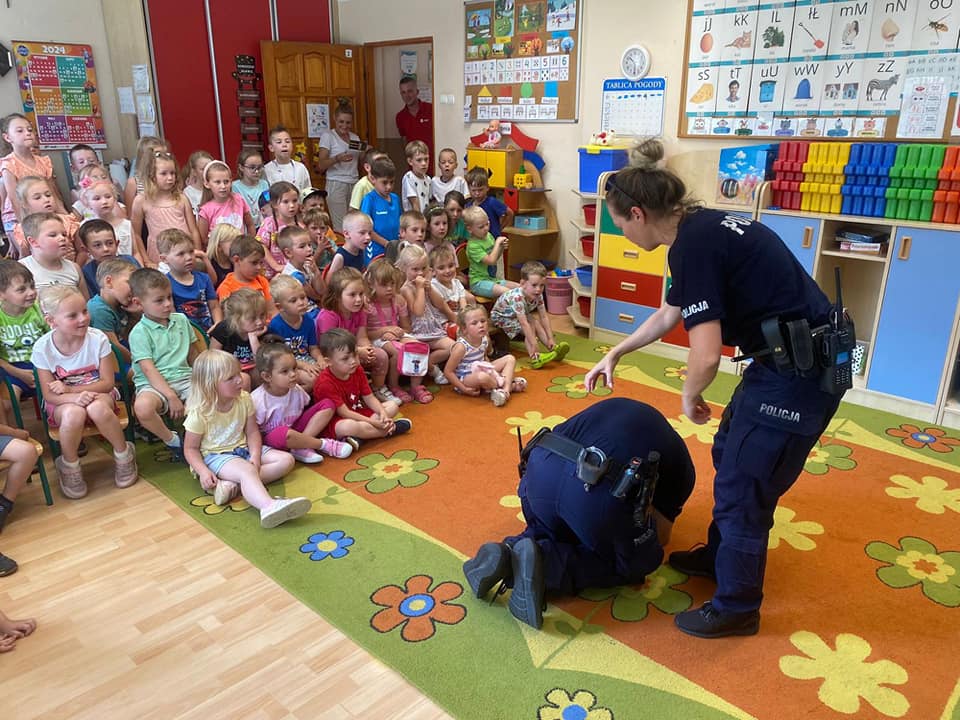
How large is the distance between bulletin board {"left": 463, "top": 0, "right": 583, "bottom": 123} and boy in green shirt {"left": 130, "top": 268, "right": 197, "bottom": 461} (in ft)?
12.3

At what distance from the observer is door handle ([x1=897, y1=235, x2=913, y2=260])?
3637mm

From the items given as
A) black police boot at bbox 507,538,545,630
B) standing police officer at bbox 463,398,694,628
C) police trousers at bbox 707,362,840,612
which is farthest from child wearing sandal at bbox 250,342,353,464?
police trousers at bbox 707,362,840,612

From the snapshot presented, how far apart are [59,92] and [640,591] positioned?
21.6ft

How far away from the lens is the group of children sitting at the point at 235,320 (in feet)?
9.82

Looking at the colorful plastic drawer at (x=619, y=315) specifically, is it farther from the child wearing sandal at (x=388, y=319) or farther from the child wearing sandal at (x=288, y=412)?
the child wearing sandal at (x=288, y=412)

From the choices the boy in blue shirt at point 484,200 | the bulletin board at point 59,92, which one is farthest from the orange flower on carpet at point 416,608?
the bulletin board at point 59,92

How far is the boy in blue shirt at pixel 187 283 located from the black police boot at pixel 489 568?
2.07m

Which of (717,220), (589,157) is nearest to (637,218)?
(717,220)

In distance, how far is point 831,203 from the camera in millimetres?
3938

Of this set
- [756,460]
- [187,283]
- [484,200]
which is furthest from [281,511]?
[484,200]

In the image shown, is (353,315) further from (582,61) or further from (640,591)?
(582,61)

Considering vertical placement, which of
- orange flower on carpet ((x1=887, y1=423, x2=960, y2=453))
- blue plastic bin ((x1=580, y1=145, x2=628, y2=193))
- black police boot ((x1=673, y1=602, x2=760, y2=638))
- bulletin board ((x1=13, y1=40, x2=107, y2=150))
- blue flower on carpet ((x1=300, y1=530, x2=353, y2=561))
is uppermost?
bulletin board ((x1=13, y1=40, x2=107, y2=150))

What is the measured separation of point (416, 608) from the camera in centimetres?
231

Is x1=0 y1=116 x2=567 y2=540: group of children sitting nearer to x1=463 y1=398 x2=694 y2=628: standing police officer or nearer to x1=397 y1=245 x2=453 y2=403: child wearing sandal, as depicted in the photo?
x1=397 y1=245 x2=453 y2=403: child wearing sandal
